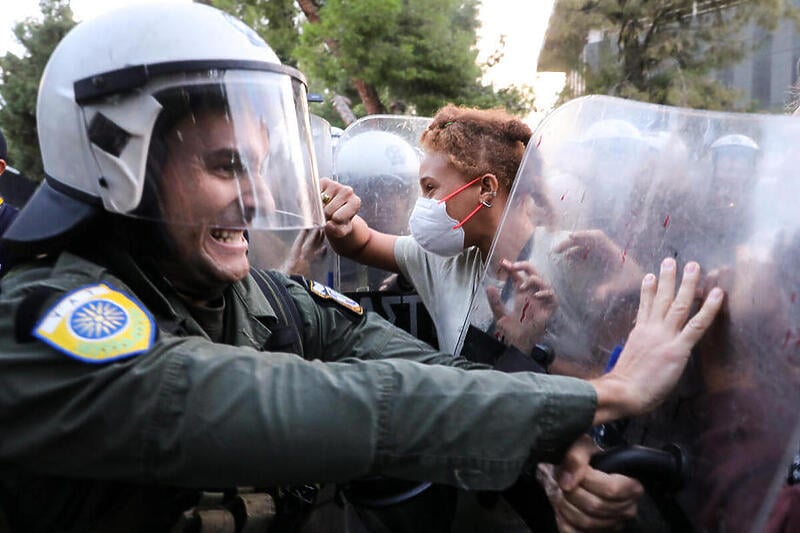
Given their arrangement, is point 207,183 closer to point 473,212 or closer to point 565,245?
point 565,245

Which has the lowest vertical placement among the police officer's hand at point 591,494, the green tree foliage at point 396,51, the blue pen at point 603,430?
the police officer's hand at point 591,494

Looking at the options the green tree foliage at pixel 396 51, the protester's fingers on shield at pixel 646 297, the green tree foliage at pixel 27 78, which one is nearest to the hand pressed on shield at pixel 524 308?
the protester's fingers on shield at pixel 646 297

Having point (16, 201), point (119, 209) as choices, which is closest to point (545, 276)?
point (119, 209)

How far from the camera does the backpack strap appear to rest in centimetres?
189

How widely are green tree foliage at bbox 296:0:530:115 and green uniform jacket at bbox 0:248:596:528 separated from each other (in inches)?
503

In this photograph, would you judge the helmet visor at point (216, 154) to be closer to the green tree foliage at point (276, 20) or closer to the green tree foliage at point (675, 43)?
the green tree foliage at point (276, 20)

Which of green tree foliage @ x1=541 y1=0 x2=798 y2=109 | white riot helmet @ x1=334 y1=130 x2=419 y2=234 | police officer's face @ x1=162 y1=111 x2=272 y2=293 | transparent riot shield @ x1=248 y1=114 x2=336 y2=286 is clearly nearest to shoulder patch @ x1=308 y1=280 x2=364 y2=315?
police officer's face @ x1=162 y1=111 x2=272 y2=293

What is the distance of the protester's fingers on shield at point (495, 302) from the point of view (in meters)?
1.90

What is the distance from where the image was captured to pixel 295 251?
131 inches

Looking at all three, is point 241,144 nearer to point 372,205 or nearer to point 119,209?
point 119,209

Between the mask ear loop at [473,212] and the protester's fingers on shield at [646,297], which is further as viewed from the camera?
the mask ear loop at [473,212]

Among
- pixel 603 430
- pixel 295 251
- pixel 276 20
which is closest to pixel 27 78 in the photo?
pixel 276 20

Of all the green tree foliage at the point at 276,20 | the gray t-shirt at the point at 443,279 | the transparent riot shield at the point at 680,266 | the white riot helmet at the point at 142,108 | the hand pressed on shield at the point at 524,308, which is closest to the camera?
the transparent riot shield at the point at 680,266

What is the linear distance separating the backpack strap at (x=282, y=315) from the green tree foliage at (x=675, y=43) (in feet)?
50.4
